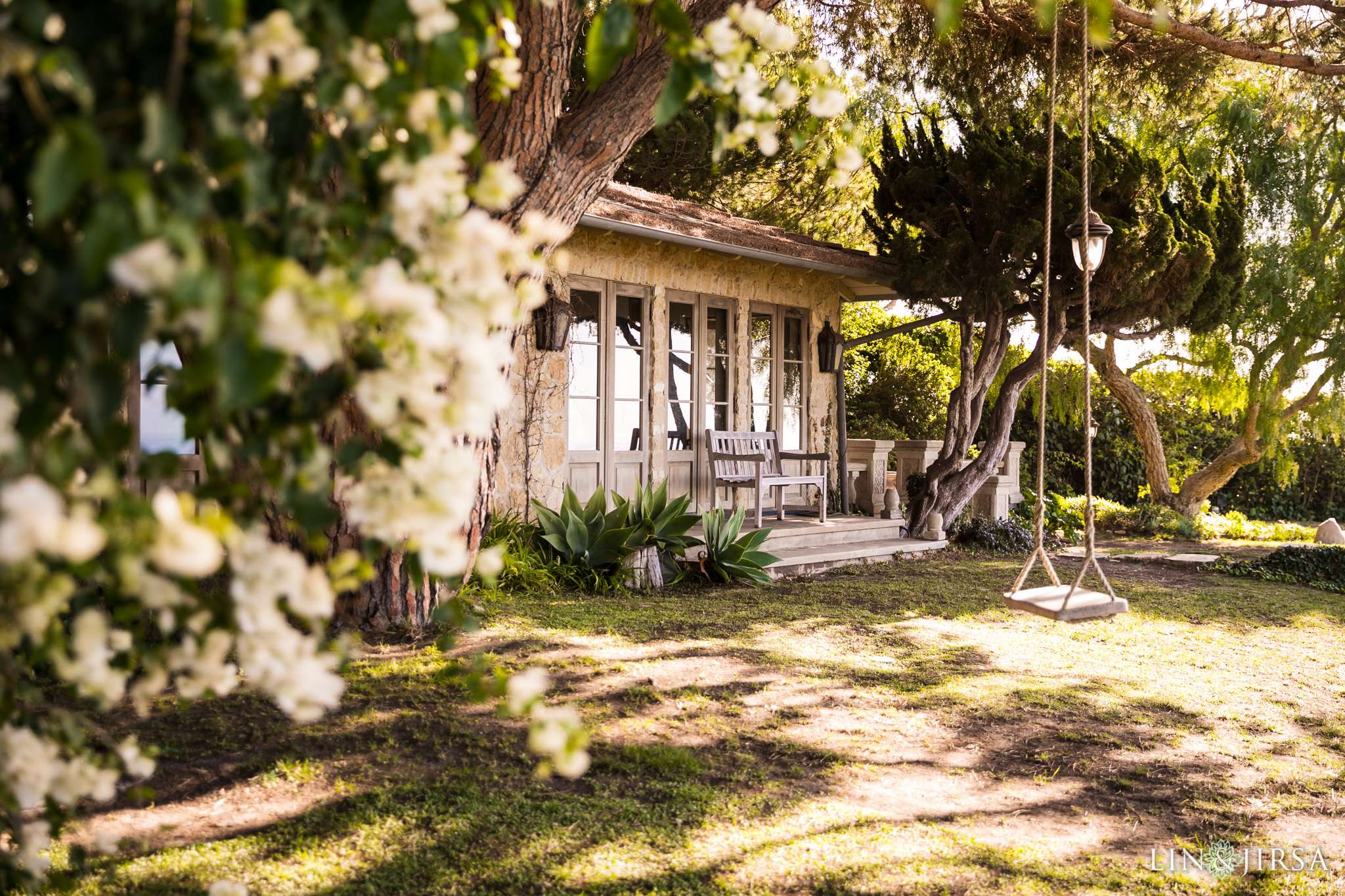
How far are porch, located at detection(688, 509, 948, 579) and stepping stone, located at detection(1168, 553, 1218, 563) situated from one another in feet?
8.14

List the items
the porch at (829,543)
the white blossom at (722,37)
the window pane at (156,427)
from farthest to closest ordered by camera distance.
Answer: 1. the porch at (829,543)
2. the window pane at (156,427)
3. the white blossom at (722,37)

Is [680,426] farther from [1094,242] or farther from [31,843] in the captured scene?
[31,843]

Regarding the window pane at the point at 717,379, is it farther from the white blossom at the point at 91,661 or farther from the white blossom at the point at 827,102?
the white blossom at the point at 91,661

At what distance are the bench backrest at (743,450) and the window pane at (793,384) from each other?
2.26ft

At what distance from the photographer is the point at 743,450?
8.98 meters

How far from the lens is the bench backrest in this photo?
8.82 meters

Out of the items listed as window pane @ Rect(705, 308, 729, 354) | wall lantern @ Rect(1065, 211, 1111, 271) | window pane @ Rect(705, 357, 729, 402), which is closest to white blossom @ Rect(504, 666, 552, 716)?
wall lantern @ Rect(1065, 211, 1111, 271)

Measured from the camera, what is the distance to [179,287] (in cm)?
61

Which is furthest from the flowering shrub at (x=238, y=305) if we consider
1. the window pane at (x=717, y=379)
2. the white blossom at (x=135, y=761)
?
the window pane at (x=717, y=379)

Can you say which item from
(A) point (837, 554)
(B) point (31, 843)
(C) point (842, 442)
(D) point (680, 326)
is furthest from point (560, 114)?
(C) point (842, 442)

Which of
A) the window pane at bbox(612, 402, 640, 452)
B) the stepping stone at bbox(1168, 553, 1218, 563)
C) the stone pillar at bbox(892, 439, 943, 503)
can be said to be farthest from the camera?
the stone pillar at bbox(892, 439, 943, 503)

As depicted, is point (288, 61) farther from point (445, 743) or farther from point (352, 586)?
point (445, 743)

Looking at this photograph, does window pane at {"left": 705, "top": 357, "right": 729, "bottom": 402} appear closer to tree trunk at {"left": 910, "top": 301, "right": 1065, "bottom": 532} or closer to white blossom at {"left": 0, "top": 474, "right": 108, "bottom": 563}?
tree trunk at {"left": 910, "top": 301, "right": 1065, "bottom": 532}

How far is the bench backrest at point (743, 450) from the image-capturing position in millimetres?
8820
